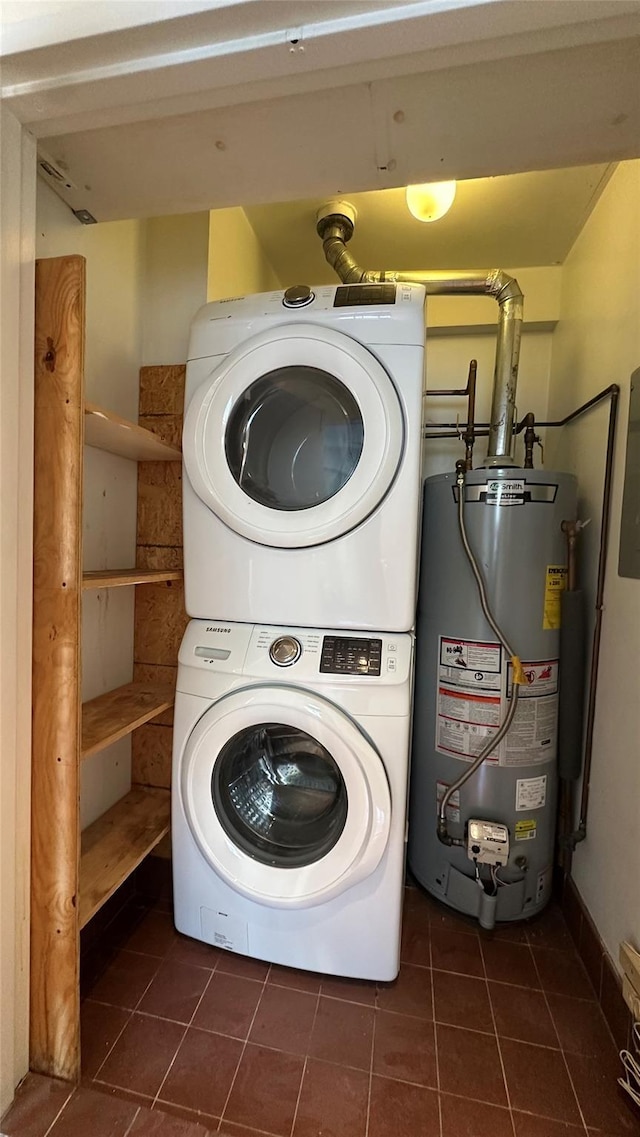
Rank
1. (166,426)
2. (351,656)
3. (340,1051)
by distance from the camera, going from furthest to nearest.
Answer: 1. (166,426)
2. (351,656)
3. (340,1051)

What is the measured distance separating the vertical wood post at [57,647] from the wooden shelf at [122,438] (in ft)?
0.35

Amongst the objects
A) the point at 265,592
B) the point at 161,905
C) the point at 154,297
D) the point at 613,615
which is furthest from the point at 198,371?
the point at 161,905

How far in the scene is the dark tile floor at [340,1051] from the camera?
0.94 metres

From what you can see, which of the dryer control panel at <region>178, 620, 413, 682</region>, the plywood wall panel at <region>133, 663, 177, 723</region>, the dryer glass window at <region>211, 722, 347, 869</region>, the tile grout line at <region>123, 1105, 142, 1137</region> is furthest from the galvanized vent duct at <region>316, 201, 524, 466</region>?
the tile grout line at <region>123, 1105, 142, 1137</region>

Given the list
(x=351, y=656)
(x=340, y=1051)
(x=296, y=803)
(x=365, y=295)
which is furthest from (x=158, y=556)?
(x=340, y=1051)

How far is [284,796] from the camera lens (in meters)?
1.39

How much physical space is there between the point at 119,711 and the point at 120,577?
0.41 m

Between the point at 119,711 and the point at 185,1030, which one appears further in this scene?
the point at 119,711

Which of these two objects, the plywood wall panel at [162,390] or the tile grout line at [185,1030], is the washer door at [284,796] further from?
the plywood wall panel at [162,390]

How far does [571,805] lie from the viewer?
150cm

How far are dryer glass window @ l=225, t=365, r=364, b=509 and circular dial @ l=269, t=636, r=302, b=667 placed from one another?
353 mm

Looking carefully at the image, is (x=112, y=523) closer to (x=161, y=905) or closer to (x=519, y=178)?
(x=161, y=905)

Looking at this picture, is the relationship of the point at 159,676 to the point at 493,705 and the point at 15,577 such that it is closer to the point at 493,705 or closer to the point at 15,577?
the point at 15,577

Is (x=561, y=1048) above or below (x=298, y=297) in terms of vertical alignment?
below
